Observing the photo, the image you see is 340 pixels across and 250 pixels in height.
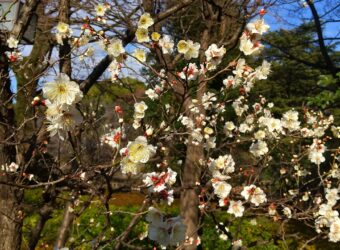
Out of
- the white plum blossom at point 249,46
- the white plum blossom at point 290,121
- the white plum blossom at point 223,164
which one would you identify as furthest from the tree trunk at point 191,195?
the white plum blossom at point 249,46

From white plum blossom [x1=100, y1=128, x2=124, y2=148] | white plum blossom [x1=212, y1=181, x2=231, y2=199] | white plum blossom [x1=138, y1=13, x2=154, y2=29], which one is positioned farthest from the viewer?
white plum blossom [x1=212, y1=181, x2=231, y2=199]

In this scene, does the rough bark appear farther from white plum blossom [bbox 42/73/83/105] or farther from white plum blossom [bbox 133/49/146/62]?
white plum blossom [bbox 42/73/83/105]

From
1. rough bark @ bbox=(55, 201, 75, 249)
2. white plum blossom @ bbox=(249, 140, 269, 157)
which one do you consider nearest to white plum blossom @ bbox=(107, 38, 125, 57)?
rough bark @ bbox=(55, 201, 75, 249)

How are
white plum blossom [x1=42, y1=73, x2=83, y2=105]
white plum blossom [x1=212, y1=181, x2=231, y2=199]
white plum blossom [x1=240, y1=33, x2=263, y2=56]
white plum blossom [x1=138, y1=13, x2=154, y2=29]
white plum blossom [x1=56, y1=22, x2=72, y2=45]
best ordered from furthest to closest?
white plum blossom [x1=212, y1=181, x2=231, y2=199] → white plum blossom [x1=56, y1=22, x2=72, y2=45] → white plum blossom [x1=240, y1=33, x2=263, y2=56] → white plum blossom [x1=138, y1=13, x2=154, y2=29] → white plum blossom [x1=42, y1=73, x2=83, y2=105]

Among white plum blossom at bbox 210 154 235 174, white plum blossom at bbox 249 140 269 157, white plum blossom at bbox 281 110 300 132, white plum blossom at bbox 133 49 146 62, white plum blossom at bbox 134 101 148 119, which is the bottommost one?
white plum blossom at bbox 210 154 235 174

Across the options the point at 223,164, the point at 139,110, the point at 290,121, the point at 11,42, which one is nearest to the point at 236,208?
the point at 223,164

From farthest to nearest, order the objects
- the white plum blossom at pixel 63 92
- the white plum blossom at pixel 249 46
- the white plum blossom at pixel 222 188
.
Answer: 1. the white plum blossom at pixel 222 188
2. the white plum blossom at pixel 249 46
3. the white plum blossom at pixel 63 92

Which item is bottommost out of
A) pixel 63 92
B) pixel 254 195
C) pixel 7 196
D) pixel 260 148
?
pixel 7 196

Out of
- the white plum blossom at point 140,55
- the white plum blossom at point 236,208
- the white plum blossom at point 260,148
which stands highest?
the white plum blossom at point 140,55

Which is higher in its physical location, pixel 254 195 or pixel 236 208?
pixel 254 195

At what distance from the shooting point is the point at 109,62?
11.5 ft

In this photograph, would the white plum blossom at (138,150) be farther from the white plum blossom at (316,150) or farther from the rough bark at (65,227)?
the white plum blossom at (316,150)

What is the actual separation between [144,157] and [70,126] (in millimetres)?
324

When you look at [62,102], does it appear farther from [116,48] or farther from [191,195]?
[191,195]
